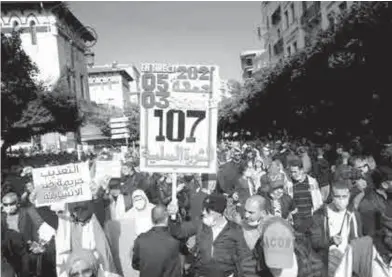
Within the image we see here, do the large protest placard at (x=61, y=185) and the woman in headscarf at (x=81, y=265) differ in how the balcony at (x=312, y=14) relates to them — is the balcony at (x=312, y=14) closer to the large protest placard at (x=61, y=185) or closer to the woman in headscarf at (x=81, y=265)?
the large protest placard at (x=61, y=185)

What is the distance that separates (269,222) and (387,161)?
29.6ft

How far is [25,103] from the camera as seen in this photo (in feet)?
85.1

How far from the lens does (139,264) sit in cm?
494

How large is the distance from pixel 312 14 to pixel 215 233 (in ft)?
100

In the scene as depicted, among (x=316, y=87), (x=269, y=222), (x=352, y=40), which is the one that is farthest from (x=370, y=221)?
(x=316, y=87)

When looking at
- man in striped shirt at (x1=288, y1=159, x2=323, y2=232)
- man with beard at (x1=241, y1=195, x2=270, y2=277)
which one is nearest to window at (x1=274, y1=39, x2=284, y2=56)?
man in striped shirt at (x1=288, y1=159, x2=323, y2=232)

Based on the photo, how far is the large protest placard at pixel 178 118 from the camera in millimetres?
6090

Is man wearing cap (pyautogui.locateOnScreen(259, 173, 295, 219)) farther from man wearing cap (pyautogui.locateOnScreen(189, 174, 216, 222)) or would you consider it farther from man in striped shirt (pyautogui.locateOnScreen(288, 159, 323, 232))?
man wearing cap (pyautogui.locateOnScreen(189, 174, 216, 222))

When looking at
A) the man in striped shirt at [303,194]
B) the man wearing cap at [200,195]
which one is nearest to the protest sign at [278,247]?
the man in striped shirt at [303,194]

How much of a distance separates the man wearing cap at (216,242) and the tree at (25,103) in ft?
56.9

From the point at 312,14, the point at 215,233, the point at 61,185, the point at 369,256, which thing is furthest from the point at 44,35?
the point at 369,256

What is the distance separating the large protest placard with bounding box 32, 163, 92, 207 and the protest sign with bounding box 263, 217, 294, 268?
10.5 ft

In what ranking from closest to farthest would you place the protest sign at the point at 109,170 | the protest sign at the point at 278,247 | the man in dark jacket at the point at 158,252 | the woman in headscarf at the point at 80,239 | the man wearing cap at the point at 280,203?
the protest sign at the point at 278,247 < the man in dark jacket at the point at 158,252 < the woman in headscarf at the point at 80,239 < the man wearing cap at the point at 280,203 < the protest sign at the point at 109,170

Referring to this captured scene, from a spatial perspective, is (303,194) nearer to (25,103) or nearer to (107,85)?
(25,103)
